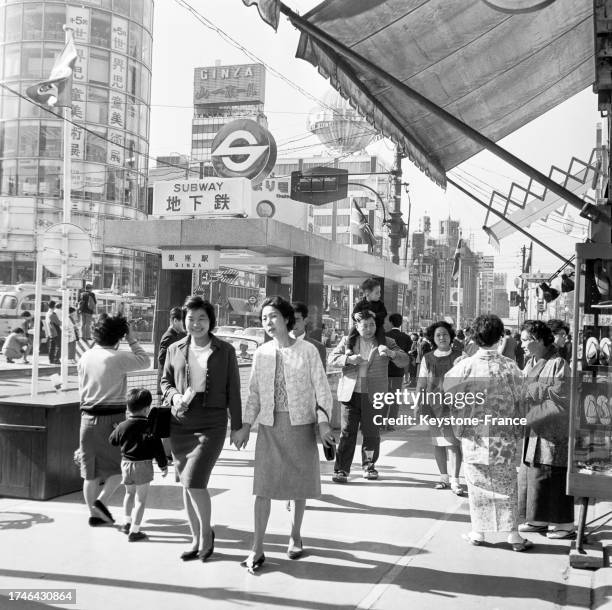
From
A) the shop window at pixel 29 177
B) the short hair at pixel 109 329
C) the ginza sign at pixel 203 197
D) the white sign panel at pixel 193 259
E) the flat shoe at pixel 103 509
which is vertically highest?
the shop window at pixel 29 177

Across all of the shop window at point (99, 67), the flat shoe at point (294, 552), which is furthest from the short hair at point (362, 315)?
the shop window at point (99, 67)

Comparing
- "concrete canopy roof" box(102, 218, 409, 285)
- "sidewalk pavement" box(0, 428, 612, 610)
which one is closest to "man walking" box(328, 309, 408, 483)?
"sidewalk pavement" box(0, 428, 612, 610)

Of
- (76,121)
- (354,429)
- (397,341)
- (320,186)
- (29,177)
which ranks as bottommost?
(354,429)

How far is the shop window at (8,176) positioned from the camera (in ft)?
201

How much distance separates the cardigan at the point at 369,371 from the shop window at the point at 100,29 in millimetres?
59864

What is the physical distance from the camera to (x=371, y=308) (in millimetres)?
8344

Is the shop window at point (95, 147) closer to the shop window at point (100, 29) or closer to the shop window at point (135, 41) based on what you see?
the shop window at point (100, 29)

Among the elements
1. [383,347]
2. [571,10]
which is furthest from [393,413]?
[571,10]

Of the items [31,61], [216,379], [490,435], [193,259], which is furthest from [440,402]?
[31,61]

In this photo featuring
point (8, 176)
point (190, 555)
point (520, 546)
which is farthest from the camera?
point (8, 176)

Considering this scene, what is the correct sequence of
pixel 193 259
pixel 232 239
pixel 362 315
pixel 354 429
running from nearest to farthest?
pixel 354 429, pixel 362 315, pixel 232 239, pixel 193 259

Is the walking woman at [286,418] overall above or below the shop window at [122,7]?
below

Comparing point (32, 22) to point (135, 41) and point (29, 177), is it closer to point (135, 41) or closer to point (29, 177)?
point (135, 41)

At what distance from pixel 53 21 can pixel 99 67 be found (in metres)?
4.86
